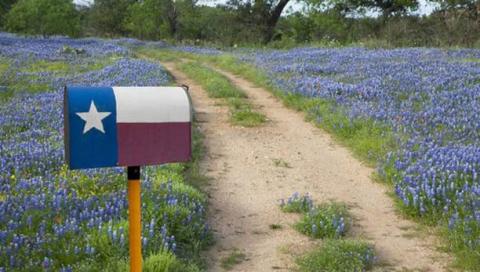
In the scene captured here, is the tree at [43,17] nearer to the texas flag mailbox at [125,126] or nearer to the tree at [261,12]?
the tree at [261,12]

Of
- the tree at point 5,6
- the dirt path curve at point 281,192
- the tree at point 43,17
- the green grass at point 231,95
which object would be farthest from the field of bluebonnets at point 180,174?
the tree at point 5,6

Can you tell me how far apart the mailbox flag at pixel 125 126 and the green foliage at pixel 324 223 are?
10.8 feet

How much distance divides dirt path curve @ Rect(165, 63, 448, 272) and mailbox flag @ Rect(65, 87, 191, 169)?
97.7 inches

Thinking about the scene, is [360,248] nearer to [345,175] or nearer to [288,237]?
[288,237]

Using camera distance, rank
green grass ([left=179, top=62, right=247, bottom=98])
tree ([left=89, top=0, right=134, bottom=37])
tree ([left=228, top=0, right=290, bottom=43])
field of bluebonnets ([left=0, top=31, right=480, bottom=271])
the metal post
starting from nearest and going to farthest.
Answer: the metal post
field of bluebonnets ([left=0, top=31, right=480, bottom=271])
green grass ([left=179, top=62, right=247, bottom=98])
tree ([left=228, top=0, right=290, bottom=43])
tree ([left=89, top=0, right=134, bottom=37])

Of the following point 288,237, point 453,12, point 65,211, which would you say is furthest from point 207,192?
point 453,12

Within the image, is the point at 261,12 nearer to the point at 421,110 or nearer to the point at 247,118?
the point at 247,118

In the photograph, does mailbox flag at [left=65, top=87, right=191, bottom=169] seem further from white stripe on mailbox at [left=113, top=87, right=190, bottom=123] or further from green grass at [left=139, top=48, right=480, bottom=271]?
green grass at [left=139, top=48, right=480, bottom=271]

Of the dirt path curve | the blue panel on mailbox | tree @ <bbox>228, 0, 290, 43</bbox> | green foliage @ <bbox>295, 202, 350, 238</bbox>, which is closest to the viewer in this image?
the blue panel on mailbox

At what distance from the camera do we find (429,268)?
5668 millimetres

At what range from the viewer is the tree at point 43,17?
40250mm

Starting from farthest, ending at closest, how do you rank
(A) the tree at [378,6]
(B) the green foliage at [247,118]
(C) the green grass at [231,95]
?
(A) the tree at [378,6] → (C) the green grass at [231,95] → (B) the green foliage at [247,118]

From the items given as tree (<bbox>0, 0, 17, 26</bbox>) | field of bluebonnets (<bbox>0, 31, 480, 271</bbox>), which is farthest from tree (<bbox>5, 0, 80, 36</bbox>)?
field of bluebonnets (<bbox>0, 31, 480, 271</bbox>)

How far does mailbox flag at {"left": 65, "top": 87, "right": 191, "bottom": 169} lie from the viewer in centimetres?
326
